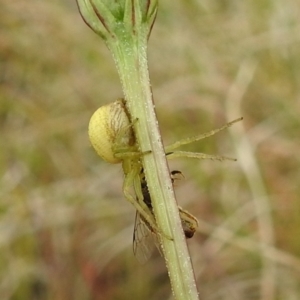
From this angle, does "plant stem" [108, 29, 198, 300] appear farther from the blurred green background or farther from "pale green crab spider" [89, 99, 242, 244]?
the blurred green background

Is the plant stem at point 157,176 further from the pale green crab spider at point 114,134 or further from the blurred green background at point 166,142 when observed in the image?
the blurred green background at point 166,142

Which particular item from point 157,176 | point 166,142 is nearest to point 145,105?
point 157,176

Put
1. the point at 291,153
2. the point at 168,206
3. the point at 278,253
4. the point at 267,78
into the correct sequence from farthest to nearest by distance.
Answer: the point at 267,78
the point at 291,153
the point at 278,253
the point at 168,206

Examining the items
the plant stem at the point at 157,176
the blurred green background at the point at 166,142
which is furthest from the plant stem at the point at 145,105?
the blurred green background at the point at 166,142

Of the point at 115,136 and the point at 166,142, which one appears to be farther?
the point at 166,142

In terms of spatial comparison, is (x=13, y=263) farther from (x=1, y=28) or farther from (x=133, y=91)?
(x=133, y=91)

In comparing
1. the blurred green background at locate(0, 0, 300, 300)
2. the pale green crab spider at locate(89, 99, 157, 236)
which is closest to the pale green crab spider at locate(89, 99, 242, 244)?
the pale green crab spider at locate(89, 99, 157, 236)

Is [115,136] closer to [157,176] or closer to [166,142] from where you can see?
[157,176]

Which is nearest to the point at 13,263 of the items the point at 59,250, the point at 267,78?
the point at 59,250
